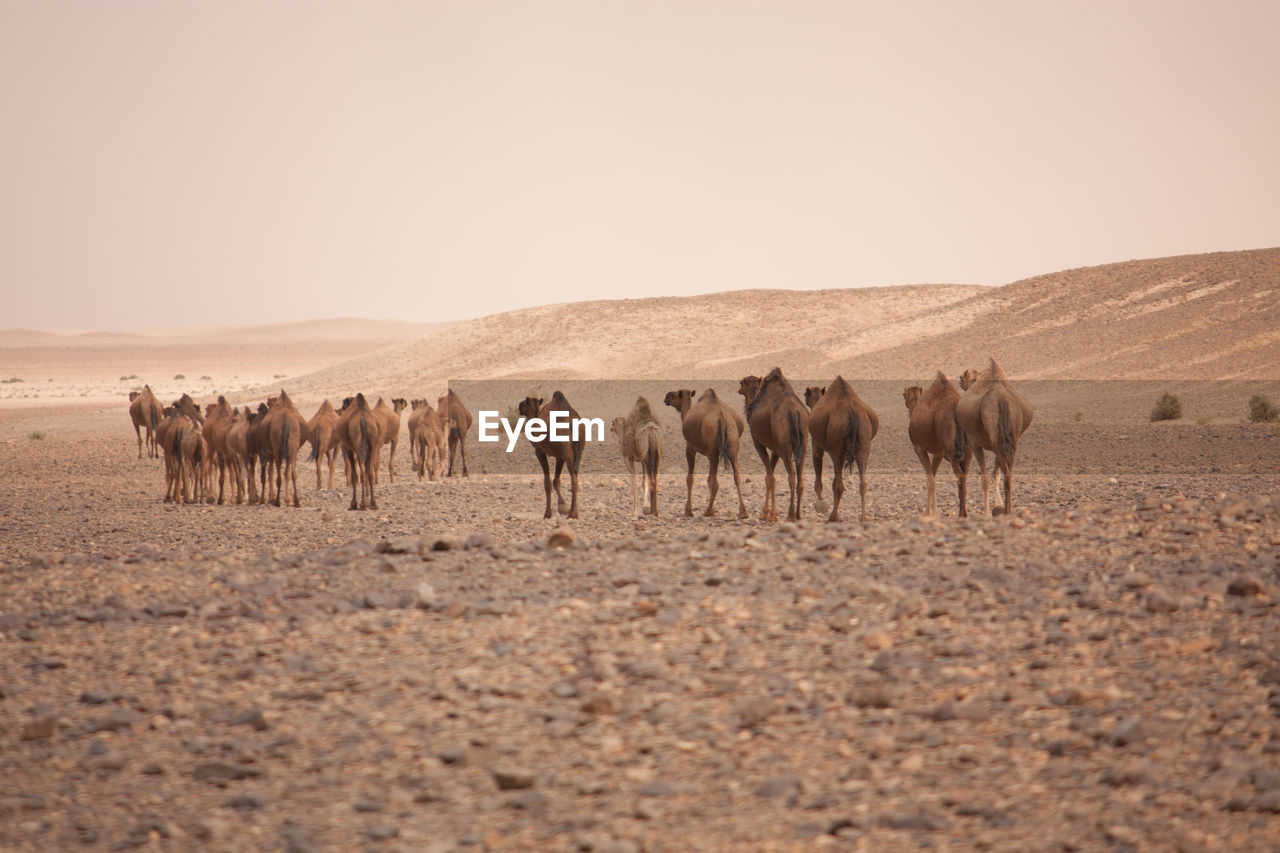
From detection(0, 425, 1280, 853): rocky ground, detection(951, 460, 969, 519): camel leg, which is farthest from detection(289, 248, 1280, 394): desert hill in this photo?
detection(0, 425, 1280, 853): rocky ground

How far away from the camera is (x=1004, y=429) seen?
15.2 meters

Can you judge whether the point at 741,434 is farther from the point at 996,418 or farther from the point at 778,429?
the point at 996,418

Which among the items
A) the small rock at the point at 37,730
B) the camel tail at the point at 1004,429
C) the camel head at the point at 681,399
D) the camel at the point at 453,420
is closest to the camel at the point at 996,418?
the camel tail at the point at 1004,429

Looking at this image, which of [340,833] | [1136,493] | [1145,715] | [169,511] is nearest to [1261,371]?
[1136,493]

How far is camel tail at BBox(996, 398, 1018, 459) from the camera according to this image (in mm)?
15227

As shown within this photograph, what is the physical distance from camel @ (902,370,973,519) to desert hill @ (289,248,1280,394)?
3708cm

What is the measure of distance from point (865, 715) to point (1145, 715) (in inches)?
64.0

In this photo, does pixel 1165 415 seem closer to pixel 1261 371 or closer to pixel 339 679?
pixel 1261 371

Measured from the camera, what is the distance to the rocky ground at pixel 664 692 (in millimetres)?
5816

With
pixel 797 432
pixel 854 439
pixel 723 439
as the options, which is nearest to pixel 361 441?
pixel 723 439

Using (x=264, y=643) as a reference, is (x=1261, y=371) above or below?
above

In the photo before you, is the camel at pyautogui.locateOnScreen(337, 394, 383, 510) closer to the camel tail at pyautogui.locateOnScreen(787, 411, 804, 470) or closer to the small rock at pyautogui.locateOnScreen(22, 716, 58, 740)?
the camel tail at pyautogui.locateOnScreen(787, 411, 804, 470)

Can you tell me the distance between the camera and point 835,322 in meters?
94.0

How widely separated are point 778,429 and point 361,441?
8.02 metres
